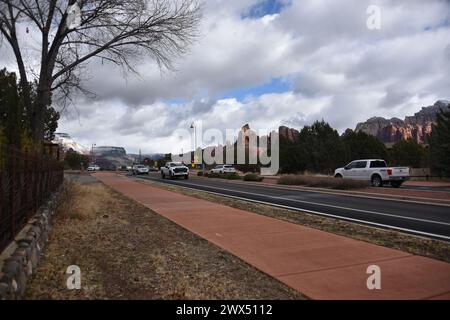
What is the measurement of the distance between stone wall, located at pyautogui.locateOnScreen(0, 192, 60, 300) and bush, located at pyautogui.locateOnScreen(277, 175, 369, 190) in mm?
18568

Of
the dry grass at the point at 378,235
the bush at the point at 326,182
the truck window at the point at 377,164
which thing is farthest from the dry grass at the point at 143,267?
the truck window at the point at 377,164

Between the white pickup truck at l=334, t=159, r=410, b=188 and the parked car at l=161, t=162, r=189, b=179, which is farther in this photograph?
the parked car at l=161, t=162, r=189, b=179

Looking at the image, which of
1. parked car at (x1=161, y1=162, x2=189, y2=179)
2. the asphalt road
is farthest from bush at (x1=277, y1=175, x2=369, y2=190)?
parked car at (x1=161, y1=162, x2=189, y2=179)

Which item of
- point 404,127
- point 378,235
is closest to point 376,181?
point 378,235

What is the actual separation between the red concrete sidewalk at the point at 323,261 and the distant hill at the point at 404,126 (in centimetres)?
13810

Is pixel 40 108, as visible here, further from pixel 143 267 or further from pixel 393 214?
pixel 393 214

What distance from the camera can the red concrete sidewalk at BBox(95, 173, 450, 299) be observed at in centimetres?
523

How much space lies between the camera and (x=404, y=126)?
16175 cm

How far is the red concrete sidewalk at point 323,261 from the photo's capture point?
523 cm

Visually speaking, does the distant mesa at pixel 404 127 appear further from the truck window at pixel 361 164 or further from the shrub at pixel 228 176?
the truck window at pixel 361 164

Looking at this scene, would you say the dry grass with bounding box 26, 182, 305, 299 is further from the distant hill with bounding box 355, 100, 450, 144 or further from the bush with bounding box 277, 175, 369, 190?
the distant hill with bounding box 355, 100, 450, 144

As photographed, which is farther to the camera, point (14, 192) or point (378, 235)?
point (378, 235)

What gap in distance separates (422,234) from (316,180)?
17112 millimetres

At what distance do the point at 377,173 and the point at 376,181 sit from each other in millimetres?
524
